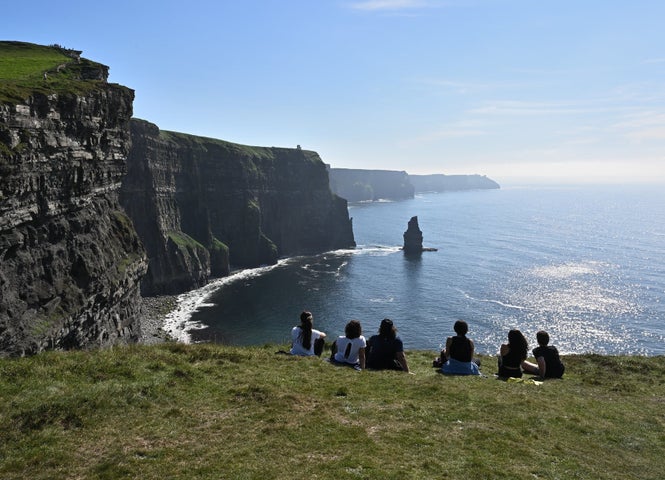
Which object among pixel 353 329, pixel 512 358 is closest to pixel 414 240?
pixel 512 358

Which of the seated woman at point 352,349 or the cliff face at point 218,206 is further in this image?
the cliff face at point 218,206

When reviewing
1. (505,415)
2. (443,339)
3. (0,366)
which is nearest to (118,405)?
(0,366)

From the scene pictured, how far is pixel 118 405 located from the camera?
12.6 meters

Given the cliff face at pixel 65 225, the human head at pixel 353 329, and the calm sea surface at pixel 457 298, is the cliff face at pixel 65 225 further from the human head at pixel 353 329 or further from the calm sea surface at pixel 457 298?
the calm sea surface at pixel 457 298

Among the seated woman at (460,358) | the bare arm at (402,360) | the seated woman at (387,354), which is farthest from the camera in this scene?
the seated woman at (460,358)

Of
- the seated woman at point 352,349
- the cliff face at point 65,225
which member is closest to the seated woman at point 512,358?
the seated woman at point 352,349

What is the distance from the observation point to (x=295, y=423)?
468 inches

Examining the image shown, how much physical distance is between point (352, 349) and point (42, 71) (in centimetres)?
5027

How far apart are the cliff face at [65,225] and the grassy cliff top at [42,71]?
943mm

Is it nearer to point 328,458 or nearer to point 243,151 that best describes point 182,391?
point 328,458

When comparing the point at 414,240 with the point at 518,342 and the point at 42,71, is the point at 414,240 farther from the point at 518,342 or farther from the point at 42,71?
the point at 518,342

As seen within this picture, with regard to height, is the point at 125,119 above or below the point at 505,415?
above

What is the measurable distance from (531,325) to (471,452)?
79384mm

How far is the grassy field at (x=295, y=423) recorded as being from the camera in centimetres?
975
